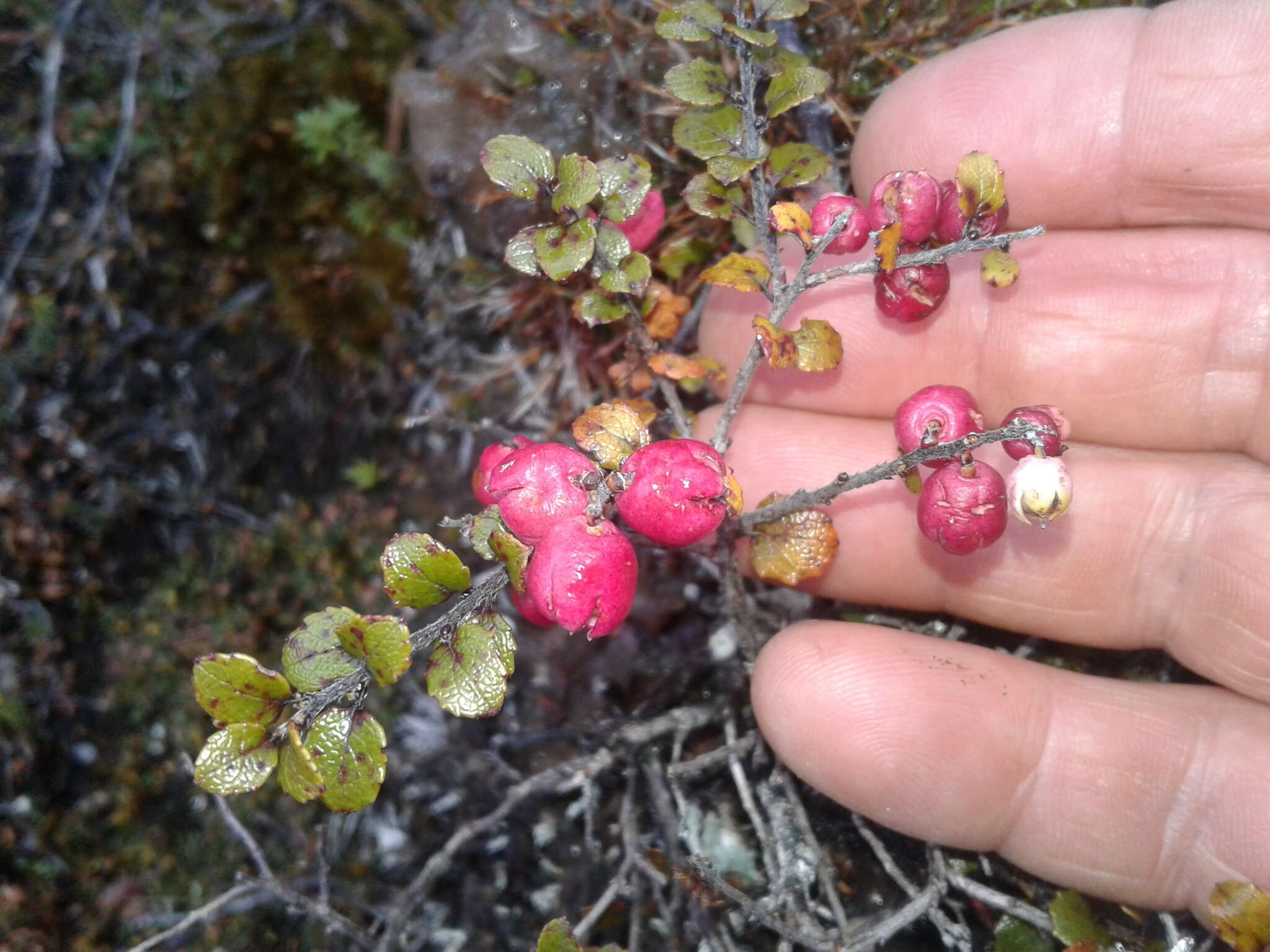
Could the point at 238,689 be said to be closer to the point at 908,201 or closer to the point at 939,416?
the point at 939,416

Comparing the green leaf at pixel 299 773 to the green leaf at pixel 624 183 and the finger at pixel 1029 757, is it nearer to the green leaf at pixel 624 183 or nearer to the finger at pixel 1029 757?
the finger at pixel 1029 757

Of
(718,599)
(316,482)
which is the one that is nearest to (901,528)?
(718,599)

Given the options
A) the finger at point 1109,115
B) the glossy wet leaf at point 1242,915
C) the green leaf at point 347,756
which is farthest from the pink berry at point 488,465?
the glossy wet leaf at point 1242,915

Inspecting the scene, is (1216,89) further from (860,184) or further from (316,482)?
(316,482)

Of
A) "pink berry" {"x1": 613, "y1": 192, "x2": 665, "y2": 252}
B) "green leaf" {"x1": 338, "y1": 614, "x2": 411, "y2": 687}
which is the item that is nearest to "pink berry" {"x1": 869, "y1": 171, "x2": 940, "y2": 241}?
"pink berry" {"x1": 613, "y1": 192, "x2": 665, "y2": 252}

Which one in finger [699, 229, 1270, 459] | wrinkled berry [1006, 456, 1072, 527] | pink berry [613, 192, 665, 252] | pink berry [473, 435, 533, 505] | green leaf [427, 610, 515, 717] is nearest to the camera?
green leaf [427, 610, 515, 717]

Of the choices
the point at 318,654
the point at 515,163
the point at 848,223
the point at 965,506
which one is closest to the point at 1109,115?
the point at 848,223

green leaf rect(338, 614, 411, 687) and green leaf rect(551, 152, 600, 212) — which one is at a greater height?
green leaf rect(551, 152, 600, 212)

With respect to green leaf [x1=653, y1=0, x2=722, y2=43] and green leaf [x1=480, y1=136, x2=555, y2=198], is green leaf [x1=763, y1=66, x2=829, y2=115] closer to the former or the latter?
green leaf [x1=653, y1=0, x2=722, y2=43]
